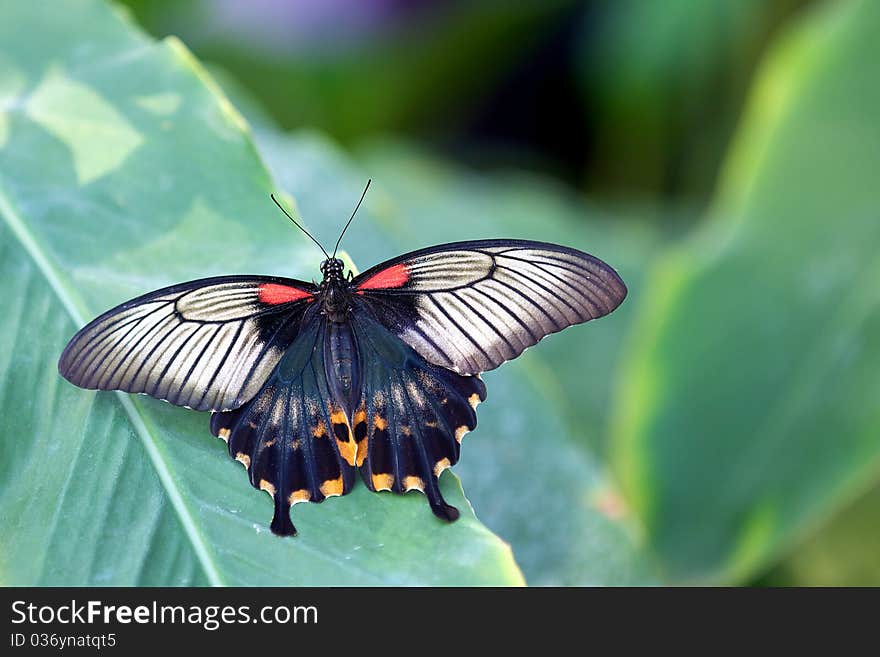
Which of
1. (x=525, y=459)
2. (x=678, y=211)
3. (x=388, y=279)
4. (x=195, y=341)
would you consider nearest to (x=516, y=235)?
(x=678, y=211)

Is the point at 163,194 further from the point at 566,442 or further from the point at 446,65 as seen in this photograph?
the point at 446,65

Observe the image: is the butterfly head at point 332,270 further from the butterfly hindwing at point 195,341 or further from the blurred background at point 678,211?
the blurred background at point 678,211

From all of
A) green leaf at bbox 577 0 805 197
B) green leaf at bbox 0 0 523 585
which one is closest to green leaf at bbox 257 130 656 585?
green leaf at bbox 0 0 523 585

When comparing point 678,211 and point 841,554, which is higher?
point 678,211

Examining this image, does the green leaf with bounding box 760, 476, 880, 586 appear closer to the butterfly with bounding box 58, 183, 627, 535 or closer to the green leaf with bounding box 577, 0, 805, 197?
the butterfly with bounding box 58, 183, 627, 535

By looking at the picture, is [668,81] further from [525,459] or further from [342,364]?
[342,364]

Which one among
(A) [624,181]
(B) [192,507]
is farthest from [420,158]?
(B) [192,507]

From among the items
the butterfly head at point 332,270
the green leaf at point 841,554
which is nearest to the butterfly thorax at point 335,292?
the butterfly head at point 332,270
